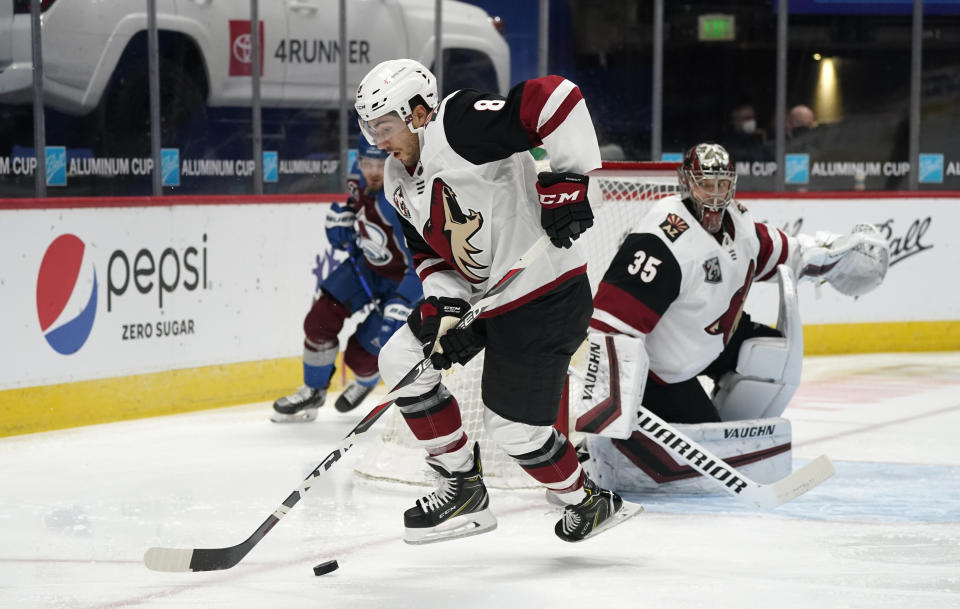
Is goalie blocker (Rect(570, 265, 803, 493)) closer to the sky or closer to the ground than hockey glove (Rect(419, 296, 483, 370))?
closer to the ground

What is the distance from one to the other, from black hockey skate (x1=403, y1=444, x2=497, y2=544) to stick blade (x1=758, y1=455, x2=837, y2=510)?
76 centimetres

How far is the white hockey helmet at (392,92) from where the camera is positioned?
2.77 meters

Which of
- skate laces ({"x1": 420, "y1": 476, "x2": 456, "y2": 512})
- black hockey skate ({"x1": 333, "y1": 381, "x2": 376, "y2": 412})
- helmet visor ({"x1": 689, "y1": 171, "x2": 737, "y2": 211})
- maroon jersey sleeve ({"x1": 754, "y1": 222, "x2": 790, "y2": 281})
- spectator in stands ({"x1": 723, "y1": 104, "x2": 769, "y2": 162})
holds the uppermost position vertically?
spectator in stands ({"x1": 723, "y1": 104, "x2": 769, "y2": 162})

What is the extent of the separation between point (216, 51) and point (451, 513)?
11.8 ft

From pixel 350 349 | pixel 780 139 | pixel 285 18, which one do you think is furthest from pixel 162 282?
pixel 780 139

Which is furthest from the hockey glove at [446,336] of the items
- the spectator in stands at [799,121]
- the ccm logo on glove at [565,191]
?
the spectator in stands at [799,121]

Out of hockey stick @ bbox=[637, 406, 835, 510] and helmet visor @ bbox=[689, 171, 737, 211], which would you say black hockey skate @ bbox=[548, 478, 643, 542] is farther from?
helmet visor @ bbox=[689, 171, 737, 211]

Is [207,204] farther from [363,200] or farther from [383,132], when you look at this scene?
[383,132]

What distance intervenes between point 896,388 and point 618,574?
3316 millimetres

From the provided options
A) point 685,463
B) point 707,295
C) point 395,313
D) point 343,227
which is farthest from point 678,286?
point 343,227

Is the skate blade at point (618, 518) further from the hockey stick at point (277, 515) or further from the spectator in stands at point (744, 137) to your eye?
the spectator in stands at point (744, 137)

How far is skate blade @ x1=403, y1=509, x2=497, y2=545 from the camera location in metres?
2.93

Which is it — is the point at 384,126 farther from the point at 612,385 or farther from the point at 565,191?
the point at 612,385

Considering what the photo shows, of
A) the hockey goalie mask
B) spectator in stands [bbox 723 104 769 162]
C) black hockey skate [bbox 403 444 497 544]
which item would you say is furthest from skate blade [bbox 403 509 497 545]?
spectator in stands [bbox 723 104 769 162]
